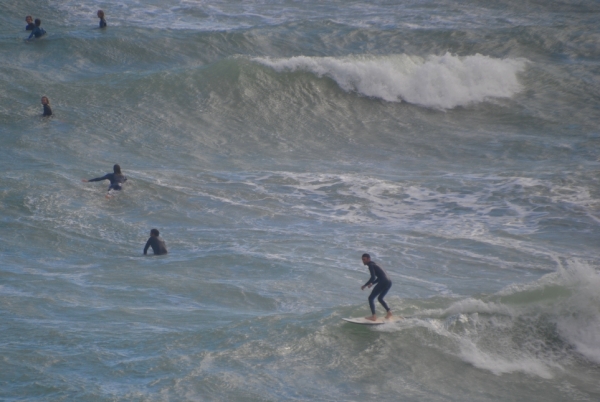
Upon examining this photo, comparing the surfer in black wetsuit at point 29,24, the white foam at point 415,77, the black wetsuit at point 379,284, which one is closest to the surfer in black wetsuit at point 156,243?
the black wetsuit at point 379,284

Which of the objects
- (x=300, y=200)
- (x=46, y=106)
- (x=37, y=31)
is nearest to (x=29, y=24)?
(x=37, y=31)

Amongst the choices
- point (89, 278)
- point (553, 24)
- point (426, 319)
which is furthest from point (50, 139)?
point (553, 24)

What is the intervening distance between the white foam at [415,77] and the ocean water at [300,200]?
3.4 inches

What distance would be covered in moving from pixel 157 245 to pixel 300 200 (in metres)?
4.13

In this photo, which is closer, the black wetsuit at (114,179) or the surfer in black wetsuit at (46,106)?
the black wetsuit at (114,179)

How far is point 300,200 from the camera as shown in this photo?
55.0ft

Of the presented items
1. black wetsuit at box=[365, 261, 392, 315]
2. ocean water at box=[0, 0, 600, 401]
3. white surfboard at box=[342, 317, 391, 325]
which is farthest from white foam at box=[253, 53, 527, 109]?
white surfboard at box=[342, 317, 391, 325]

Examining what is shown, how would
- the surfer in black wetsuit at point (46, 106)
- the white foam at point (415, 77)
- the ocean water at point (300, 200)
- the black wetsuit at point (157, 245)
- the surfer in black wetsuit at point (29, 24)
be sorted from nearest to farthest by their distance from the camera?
the ocean water at point (300, 200) → the black wetsuit at point (157, 245) → the surfer in black wetsuit at point (46, 106) → the white foam at point (415, 77) → the surfer in black wetsuit at point (29, 24)

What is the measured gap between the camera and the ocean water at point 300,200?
949cm

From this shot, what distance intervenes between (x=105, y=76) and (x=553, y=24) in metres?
17.8

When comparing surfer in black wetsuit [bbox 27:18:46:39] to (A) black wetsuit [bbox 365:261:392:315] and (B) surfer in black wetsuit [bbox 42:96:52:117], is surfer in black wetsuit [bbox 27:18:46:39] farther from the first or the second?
(A) black wetsuit [bbox 365:261:392:315]

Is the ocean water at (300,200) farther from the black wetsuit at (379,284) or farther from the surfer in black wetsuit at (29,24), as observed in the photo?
the surfer in black wetsuit at (29,24)

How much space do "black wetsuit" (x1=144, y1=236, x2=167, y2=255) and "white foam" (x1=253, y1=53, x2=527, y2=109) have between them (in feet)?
40.2

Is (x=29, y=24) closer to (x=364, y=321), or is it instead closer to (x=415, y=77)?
(x=415, y=77)
